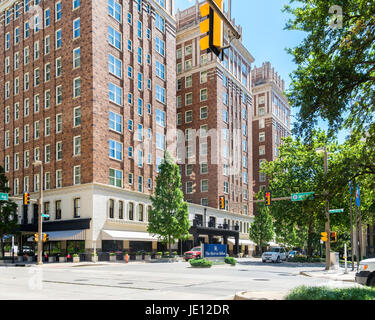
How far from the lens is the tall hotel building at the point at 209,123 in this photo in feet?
236

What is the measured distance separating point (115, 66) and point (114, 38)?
3.43 metres

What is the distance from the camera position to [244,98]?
84562 mm

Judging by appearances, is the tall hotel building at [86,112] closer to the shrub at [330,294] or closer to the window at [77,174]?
the window at [77,174]

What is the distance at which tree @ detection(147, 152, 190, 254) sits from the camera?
1918 inches

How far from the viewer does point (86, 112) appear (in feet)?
157

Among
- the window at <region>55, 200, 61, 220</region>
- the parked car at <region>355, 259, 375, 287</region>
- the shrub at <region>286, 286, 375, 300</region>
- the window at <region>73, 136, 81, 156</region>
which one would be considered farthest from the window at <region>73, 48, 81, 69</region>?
the shrub at <region>286, 286, 375, 300</region>

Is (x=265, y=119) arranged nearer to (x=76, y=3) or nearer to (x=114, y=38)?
(x=114, y=38)

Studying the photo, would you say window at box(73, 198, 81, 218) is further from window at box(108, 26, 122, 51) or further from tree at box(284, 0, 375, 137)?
tree at box(284, 0, 375, 137)

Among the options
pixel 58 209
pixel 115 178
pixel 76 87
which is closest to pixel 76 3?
pixel 76 87

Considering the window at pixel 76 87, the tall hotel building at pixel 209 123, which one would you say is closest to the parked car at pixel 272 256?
the tall hotel building at pixel 209 123

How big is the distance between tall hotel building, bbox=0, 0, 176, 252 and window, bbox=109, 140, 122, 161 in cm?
12
